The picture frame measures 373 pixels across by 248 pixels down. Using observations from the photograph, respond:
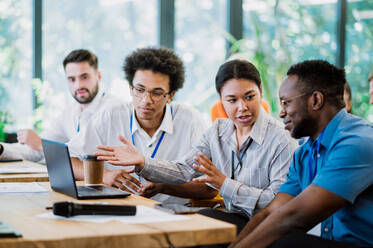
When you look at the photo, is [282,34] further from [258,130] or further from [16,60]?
[258,130]

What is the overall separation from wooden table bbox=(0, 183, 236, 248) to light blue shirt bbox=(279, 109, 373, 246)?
0.56 metres

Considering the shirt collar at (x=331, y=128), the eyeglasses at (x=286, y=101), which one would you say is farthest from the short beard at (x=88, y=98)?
the shirt collar at (x=331, y=128)

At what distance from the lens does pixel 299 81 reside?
2066mm

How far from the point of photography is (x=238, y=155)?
2582mm

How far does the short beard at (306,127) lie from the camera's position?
2021 millimetres

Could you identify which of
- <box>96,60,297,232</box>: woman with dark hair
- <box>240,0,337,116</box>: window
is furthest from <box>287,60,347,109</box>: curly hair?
<box>240,0,337,116</box>: window

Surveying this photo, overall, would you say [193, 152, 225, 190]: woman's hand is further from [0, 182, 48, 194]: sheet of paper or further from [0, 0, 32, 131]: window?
[0, 0, 32, 131]: window

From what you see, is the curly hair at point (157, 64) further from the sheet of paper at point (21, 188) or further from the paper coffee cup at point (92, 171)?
the sheet of paper at point (21, 188)

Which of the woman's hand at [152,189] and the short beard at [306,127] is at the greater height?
the short beard at [306,127]

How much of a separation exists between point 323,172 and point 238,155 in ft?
2.78

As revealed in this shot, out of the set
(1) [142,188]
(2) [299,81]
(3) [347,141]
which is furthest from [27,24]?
(3) [347,141]

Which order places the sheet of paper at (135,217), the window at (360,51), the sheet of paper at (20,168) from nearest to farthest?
the sheet of paper at (135,217) < the sheet of paper at (20,168) < the window at (360,51)

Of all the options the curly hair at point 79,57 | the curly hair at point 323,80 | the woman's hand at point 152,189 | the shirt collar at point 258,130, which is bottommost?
the woman's hand at point 152,189

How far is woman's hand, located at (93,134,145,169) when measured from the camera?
7.42ft
